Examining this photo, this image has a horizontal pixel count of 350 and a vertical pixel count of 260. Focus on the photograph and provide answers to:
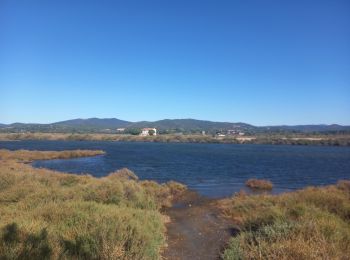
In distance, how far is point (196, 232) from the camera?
14992 mm

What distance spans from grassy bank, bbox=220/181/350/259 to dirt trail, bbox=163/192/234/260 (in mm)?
850

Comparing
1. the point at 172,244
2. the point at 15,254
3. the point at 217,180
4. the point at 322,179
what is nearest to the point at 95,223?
the point at 15,254

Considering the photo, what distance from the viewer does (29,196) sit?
47.3 feet

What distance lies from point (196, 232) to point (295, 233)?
5855 millimetres

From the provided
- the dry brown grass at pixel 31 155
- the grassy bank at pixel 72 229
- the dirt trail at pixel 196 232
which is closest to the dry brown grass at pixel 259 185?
the dirt trail at pixel 196 232

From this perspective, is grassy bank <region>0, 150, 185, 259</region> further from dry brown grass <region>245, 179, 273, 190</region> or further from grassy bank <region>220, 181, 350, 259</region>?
dry brown grass <region>245, 179, 273, 190</region>

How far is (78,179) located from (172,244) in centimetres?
1144

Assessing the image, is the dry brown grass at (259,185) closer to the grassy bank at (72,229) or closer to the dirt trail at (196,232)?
the dirt trail at (196,232)

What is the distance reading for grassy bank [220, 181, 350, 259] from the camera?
A: 760 cm

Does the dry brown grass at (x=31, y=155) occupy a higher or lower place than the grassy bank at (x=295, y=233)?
lower

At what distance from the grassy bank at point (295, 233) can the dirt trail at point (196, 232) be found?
2.79ft

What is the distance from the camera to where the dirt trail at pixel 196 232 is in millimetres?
12016

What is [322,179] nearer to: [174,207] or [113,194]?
[174,207]

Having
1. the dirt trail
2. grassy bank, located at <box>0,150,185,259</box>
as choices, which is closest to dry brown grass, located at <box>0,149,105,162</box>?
the dirt trail
